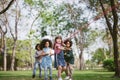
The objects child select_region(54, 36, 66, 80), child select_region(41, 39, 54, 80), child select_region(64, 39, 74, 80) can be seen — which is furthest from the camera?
child select_region(64, 39, 74, 80)

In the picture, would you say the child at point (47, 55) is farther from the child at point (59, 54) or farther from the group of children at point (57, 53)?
the child at point (59, 54)

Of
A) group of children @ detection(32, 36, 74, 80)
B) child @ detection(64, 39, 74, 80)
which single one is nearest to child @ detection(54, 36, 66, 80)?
group of children @ detection(32, 36, 74, 80)

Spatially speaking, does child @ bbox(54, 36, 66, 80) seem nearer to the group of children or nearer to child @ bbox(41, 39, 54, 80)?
the group of children

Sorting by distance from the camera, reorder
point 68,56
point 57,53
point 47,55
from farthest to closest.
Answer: point 68,56
point 47,55
point 57,53

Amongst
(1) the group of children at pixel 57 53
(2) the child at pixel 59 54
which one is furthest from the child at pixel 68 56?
(2) the child at pixel 59 54

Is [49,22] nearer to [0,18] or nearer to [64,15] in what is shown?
[64,15]

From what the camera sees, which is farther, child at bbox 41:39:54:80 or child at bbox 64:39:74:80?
child at bbox 64:39:74:80

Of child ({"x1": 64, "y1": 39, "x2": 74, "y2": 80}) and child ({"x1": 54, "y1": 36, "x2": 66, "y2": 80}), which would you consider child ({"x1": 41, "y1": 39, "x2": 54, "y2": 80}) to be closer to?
child ({"x1": 54, "y1": 36, "x2": 66, "y2": 80})

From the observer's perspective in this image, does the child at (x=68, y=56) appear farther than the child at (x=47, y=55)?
Yes

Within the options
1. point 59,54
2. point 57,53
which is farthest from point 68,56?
point 57,53

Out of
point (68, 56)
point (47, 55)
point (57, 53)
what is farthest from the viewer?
point (68, 56)

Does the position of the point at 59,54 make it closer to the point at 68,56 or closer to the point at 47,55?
the point at 47,55

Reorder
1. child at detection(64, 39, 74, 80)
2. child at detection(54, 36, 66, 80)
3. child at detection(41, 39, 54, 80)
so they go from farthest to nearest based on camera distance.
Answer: child at detection(64, 39, 74, 80), child at detection(41, 39, 54, 80), child at detection(54, 36, 66, 80)

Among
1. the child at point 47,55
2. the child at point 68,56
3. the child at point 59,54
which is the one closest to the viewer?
the child at point 59,54
